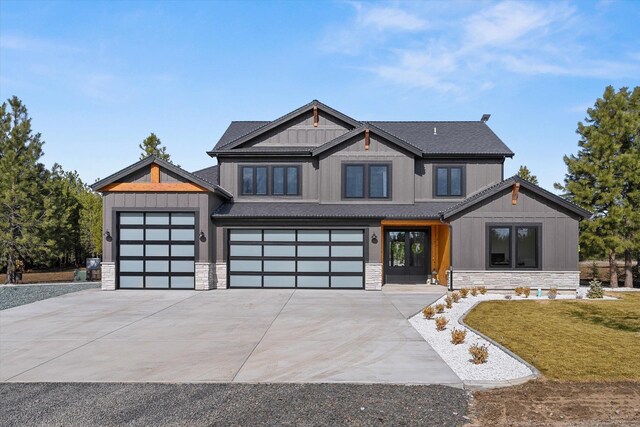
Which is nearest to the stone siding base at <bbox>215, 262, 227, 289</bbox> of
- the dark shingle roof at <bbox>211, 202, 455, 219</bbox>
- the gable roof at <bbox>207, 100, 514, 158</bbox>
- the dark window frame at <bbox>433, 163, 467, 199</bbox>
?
the dark shingle roof at <bbox>211, 202, 455, 219</bbox>

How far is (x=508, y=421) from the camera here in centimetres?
598

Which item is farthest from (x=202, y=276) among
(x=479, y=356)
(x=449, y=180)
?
(x=479, y=356)

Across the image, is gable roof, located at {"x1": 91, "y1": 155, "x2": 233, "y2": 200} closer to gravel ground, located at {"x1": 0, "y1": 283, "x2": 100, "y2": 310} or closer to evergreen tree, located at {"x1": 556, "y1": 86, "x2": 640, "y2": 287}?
gravel ground, located at {"x1": 0, "y1": 283, "x2": 100, "y2": 310}

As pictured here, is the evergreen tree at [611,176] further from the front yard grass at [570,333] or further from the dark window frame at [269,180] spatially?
the dark window frame at [269,180]

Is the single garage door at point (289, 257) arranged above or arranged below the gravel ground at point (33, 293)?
above

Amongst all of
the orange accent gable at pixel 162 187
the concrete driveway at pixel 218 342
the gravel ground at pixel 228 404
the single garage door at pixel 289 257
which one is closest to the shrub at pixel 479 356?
the concrete driveway at pixel 218 342

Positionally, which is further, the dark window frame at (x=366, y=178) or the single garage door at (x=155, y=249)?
the dark window frame at (x=366, y=178)

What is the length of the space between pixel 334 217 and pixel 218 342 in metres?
10.9

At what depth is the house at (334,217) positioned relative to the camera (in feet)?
65.1

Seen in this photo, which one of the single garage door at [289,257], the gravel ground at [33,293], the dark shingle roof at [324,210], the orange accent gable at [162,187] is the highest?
the orange accent gable at [162,187]

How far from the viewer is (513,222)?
19.8m

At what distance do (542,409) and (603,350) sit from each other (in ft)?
14.2

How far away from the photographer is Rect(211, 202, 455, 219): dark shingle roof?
2052cm

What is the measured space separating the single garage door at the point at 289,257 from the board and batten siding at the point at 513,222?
4742 mm
